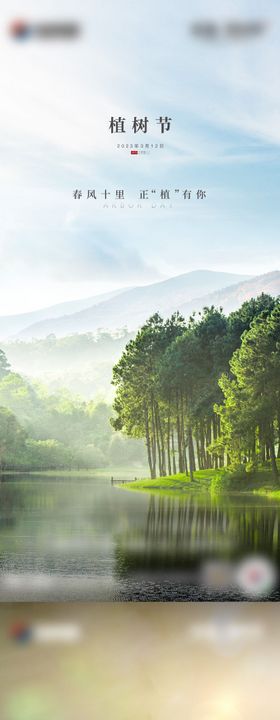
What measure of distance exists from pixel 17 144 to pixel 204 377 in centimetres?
233

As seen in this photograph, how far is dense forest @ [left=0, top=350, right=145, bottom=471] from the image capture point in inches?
274

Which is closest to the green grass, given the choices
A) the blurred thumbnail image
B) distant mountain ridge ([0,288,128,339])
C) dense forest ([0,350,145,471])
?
dense forest ([0,350,145,471])

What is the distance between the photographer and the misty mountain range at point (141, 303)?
704 cm

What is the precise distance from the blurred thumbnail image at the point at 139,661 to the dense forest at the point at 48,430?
107 cm

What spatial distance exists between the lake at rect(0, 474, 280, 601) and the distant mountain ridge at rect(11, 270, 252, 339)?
1161mm

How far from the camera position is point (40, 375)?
708 centimetres

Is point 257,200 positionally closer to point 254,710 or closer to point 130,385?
point 130,385

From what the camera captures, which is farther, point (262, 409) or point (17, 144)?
point (262, 409)

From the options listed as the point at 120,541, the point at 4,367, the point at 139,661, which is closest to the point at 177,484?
the point at 120,541

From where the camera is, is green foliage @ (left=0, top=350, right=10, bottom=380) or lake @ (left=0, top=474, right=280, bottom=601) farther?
green foliage @ (left=0, top=350, right=10, bottom=380)

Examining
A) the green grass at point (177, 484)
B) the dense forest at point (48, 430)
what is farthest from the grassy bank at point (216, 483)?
the dense forest at point (48, 430)

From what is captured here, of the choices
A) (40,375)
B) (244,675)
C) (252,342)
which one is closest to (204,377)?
(252,342)

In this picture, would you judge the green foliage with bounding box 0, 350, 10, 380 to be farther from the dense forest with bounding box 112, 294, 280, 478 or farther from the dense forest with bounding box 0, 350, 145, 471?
the dense forest with bounding box 112, 294, 280, 478

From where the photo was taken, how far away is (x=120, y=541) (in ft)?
22.6
